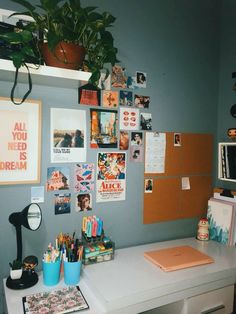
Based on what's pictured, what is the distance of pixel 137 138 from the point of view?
172 centimetres

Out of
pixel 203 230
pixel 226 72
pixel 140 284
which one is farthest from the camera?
pixel 226 72

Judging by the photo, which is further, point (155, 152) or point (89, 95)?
point (155, 152)

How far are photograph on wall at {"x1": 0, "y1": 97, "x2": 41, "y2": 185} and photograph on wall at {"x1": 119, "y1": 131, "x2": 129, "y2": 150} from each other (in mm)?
509

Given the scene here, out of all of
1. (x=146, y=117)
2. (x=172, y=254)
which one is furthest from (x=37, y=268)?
(x=146, y=117)

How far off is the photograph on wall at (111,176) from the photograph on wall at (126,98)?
12.6 inches

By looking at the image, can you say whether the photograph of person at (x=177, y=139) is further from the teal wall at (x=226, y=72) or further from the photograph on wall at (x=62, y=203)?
the photograph on wall at (x=62, y=203)

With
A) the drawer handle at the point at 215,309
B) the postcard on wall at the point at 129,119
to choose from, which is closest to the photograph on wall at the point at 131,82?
the postcard on wall at the point at 129,119

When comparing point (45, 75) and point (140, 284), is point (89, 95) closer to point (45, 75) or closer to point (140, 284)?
point (45, 75)

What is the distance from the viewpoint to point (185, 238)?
194 cm

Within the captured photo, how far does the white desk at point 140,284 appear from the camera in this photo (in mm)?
1136

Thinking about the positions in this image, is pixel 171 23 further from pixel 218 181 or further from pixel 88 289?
pixel 88 289

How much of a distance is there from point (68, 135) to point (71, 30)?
0.57 metres

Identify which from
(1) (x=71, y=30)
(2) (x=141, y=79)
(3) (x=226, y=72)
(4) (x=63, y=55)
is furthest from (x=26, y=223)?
(3) (x=226, y=72)

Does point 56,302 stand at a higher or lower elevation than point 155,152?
lower
